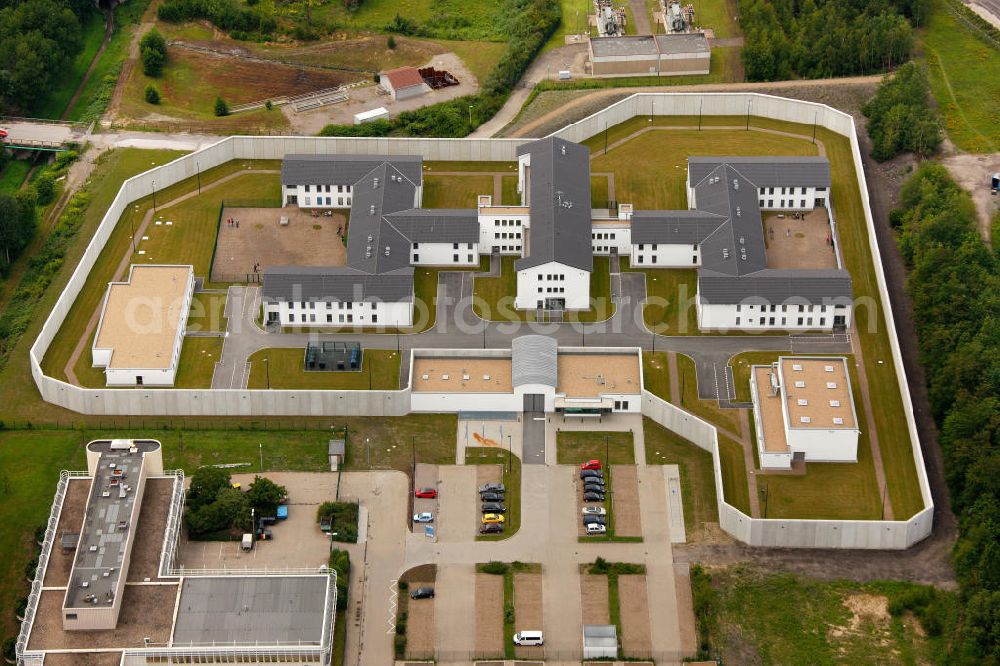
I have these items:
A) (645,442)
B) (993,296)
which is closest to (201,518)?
(645,442)

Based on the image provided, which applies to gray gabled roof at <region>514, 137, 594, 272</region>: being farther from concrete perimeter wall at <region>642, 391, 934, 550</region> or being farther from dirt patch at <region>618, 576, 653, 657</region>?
dirt patch at <region>618, 576, 653, 657</region>

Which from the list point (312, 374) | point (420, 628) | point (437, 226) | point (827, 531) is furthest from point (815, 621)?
point (437, 226)

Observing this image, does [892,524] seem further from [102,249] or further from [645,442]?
Answer: [102,249]

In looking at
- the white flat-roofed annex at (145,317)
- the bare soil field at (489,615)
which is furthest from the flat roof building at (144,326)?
the bare soil field at (489,615)

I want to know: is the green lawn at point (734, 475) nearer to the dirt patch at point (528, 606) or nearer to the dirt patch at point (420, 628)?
the dirt patch at point (528, 606)

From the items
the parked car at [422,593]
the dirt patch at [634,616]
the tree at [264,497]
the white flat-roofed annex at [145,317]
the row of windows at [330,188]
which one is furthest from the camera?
the row of windows at [330,188]

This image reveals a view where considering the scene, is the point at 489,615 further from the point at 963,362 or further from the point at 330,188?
the point at 330,188
